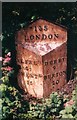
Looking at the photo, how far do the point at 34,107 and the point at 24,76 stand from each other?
0.48 metres

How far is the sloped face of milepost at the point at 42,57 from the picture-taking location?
5516 millimetres

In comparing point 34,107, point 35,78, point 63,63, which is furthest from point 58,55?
point 34,107

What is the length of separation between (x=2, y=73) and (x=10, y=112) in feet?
1.93

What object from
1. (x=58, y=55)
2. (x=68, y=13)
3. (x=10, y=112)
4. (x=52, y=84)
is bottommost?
(x=10, y=112)

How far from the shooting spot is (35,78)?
5.59 meters

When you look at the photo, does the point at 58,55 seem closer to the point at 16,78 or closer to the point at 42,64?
the point at 42,64

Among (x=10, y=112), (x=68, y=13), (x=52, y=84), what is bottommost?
(x=10, y=112)

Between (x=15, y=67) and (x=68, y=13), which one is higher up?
(x=68, y=13)

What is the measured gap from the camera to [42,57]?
5.52 meters

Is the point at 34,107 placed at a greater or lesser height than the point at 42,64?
lesser

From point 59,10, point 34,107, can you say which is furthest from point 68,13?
point 34,107

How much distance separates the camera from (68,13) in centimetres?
547

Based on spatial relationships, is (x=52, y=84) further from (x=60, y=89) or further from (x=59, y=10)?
(x=59, y=10)

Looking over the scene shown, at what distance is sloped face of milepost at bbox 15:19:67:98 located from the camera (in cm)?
552
